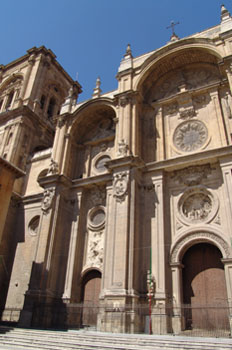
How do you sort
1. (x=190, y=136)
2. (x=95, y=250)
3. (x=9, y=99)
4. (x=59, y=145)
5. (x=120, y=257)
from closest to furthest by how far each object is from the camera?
(x=120, y=257) < (x=95, y=250) < (x=190, y=136) < (x=59, y=145) < (x=9, y=99)

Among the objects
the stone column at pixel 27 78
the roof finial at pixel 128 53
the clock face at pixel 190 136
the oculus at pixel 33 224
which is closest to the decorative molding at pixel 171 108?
the clock face at pixel 190 136

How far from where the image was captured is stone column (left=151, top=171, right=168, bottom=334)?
46.3 feet

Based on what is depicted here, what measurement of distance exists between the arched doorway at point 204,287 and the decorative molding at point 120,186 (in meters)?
4.72

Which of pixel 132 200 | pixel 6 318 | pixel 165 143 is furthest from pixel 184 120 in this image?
pixel 6 318

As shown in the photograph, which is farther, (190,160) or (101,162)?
(101,162)

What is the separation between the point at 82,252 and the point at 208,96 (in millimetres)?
13000

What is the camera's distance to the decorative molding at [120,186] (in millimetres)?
17125

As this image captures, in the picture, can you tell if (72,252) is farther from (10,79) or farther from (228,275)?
(10,79)

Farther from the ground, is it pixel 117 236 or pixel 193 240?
pixel 117 236

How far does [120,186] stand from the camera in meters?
17.5

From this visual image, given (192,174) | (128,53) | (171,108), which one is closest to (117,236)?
(192,174)

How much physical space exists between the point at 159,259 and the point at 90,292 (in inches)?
210

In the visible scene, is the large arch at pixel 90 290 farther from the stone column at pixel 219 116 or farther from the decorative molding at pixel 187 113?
the decorative molding at pixel 187 113

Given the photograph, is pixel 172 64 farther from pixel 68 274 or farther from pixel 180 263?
pixel 68 274
